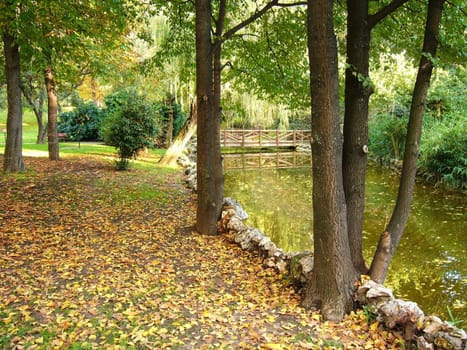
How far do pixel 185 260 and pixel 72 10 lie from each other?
16.3ft

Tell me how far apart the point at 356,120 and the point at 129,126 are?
8.29 m

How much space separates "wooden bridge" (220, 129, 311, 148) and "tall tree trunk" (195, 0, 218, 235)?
1706cm

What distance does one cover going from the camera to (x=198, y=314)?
345cm

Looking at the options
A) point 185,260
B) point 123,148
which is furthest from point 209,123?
point 123,148

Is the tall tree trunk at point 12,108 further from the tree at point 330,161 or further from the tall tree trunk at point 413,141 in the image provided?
the tall tree trunk at point 413,141

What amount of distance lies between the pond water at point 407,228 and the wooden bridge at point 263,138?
337 inches

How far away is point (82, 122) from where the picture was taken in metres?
20.7

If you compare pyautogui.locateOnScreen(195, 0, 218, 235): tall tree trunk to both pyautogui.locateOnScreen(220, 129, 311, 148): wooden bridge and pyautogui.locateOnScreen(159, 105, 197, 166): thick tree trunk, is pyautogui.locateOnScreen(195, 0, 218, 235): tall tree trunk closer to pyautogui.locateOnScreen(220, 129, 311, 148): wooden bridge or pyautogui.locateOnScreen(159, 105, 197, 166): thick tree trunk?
pyautogui.locateOnScreen(159, 105, 197, 166): thick tree trunk

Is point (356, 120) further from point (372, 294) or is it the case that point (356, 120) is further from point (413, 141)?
point (372, 294)

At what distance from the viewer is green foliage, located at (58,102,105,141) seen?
812 inches

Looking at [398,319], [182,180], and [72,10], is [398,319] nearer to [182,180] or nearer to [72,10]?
[72,10]

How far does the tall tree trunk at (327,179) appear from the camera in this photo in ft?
10.9

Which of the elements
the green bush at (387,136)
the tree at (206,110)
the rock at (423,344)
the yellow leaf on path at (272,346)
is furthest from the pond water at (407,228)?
the yellow leaf on path at (272,346)

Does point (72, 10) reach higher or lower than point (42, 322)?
higher
